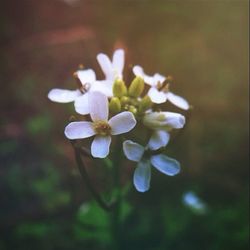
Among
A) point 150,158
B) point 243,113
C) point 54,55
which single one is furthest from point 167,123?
point 54,55

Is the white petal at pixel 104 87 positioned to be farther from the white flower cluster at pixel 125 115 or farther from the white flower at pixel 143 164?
the white flower at pixel 143 164

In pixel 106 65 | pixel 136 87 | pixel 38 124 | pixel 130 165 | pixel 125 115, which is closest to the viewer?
pixel 125 115

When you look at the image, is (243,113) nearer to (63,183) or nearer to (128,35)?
(128,35)

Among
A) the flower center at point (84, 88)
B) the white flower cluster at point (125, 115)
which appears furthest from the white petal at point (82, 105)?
the flower center at point (84, 88)

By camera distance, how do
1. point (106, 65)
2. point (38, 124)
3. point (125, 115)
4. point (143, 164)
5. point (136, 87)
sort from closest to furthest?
point (125, 115), point (143, 164), point (136, 87), point (106, 65), point (38, 124)

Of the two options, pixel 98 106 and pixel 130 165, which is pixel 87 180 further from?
pixel 130 165

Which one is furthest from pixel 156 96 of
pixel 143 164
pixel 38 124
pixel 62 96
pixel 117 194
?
pixel 38 124
